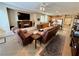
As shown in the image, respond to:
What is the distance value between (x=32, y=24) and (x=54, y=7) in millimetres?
657

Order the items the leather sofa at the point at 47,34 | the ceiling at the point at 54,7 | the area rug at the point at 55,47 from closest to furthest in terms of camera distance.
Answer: the ceiling at the point at 54,7
the area rug at the point at 55,47
the leather sofa at the point at 47,34

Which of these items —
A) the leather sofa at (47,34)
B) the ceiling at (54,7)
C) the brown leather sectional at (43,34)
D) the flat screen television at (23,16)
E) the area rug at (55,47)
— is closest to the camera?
the ceiling at (54,7)

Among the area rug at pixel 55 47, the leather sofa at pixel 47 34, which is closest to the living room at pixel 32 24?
the area rug at pixel 55 47

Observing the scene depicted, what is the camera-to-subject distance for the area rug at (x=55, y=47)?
2371 mm

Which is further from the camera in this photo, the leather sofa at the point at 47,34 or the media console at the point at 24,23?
the leather sofa at the point at 47,34

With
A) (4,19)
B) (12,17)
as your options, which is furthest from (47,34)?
(4,19)

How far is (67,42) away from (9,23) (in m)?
1.56

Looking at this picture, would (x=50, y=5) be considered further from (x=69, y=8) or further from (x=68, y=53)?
(x=68, y=53)

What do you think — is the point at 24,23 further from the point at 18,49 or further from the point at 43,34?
the point at 43,34

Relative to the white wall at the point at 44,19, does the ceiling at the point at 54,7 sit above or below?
above

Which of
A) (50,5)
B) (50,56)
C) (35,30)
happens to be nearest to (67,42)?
(50,56)

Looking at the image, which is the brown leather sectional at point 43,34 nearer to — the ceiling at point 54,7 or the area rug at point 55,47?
the area rug at point 55,47

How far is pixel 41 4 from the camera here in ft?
6.87

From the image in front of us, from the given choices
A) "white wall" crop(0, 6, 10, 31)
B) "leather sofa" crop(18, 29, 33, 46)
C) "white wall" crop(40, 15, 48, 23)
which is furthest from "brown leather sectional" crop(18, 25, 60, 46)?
"white wall" crop(0, 6, 10, 31)
